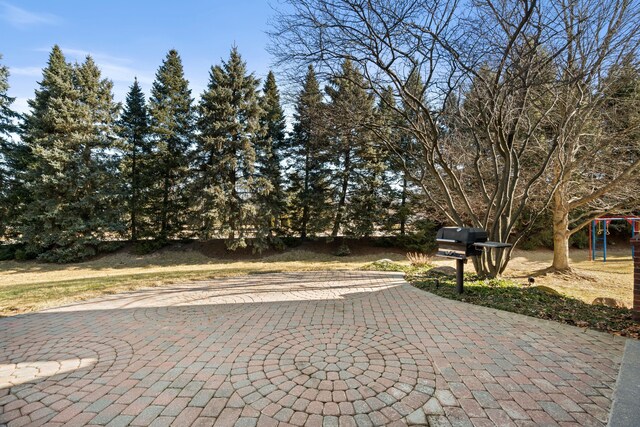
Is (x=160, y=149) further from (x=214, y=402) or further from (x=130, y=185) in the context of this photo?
(x=214, y=402)

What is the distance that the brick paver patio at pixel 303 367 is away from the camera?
206 centimetres

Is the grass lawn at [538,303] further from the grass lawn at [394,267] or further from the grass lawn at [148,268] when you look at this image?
the grass lawn at [148,268]

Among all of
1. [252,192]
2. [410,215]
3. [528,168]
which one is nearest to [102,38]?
[252,192]

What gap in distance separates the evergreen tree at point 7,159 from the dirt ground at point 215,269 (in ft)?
8.78

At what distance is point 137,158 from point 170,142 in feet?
6.86

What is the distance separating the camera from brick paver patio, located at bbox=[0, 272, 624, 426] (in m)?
2.06

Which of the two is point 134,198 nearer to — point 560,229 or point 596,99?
point 596,99

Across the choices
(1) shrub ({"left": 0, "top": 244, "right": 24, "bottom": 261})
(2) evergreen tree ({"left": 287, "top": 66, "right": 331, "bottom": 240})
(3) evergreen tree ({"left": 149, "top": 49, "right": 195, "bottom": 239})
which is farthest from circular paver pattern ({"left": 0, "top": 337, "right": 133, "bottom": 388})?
(1) shrub ({"left": 0, "top": 244, "right": 24, "bottom": 261})

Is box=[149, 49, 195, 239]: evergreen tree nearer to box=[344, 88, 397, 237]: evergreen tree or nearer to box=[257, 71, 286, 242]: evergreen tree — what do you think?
→ box=[257, 71, 286, 242]: evergreen tree

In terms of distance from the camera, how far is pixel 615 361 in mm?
2756

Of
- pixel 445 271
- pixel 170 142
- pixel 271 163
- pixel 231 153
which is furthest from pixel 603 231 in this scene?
pixel 170 142

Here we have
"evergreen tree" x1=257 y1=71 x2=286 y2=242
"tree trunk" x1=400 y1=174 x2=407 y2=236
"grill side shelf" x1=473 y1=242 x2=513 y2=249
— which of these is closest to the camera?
"grill side shelf" x1=473 y1=242 x2=513 y2=249

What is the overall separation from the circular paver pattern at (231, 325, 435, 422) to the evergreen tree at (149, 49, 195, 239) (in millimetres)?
15022

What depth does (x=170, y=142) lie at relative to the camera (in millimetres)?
16500
